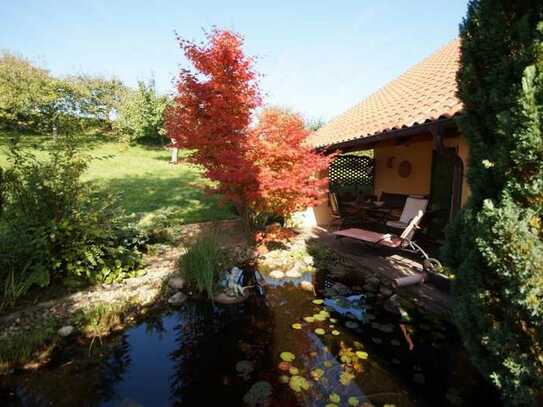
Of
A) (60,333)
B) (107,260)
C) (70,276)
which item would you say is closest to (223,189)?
(107,260)

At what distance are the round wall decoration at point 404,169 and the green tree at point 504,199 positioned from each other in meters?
6.71

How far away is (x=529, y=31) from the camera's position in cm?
203

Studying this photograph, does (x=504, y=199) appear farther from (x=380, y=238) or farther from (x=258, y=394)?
(x=380, y=238)

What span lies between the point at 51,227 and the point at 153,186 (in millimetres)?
8410

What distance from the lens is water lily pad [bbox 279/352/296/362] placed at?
2.91 metres

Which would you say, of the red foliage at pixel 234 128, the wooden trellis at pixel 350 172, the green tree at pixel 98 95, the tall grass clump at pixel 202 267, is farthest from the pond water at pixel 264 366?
the green tree at pixel 98 95

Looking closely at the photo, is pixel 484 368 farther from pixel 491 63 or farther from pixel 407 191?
pixel 407 191

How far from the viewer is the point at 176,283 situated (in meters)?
4.63

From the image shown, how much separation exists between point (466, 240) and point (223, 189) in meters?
4.85

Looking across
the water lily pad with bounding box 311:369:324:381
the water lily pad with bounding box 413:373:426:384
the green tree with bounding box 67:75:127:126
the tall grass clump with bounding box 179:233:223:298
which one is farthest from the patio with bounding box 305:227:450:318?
the green tree with bounding box 67:75:127:126

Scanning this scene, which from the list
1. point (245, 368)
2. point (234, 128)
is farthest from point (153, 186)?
point (245, 368)

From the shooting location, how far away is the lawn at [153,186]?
334 inches

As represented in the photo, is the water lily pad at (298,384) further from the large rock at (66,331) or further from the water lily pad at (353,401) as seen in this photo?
the large rock at (66,331)

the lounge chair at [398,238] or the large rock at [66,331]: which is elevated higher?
the lounge chair at [398,238]
